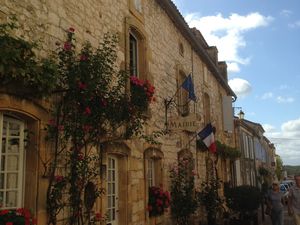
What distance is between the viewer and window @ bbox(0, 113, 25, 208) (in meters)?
4.89

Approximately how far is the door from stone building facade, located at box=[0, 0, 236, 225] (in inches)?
0.8

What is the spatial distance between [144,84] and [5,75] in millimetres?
3982

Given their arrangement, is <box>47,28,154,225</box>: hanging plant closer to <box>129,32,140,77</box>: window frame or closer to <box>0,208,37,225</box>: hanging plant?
<box>0,208,37,225</box>: hanging plant

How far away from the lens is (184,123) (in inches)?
403

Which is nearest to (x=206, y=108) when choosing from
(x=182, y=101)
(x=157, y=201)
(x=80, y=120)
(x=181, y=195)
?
(x=182, y=101)

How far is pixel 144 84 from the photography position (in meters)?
8.12

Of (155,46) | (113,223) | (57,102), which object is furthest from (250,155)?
(57,102)

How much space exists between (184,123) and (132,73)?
2.03 metres

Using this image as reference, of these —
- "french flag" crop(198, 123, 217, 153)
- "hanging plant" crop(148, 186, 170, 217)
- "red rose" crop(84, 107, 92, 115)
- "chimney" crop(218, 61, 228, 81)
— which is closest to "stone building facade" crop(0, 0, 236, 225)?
"hanging plant" crop(148, 186, 170, 217)

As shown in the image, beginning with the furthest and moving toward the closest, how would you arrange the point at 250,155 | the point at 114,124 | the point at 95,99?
the point at 250,155 → the point at 114,124 → the point at 95,99

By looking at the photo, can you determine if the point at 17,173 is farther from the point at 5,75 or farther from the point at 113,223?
the point at 113,223

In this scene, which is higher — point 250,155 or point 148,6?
point 148,6

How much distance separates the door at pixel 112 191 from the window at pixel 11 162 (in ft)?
8.65

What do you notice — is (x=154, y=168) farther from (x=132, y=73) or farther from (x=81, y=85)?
(x=81, y=85)
